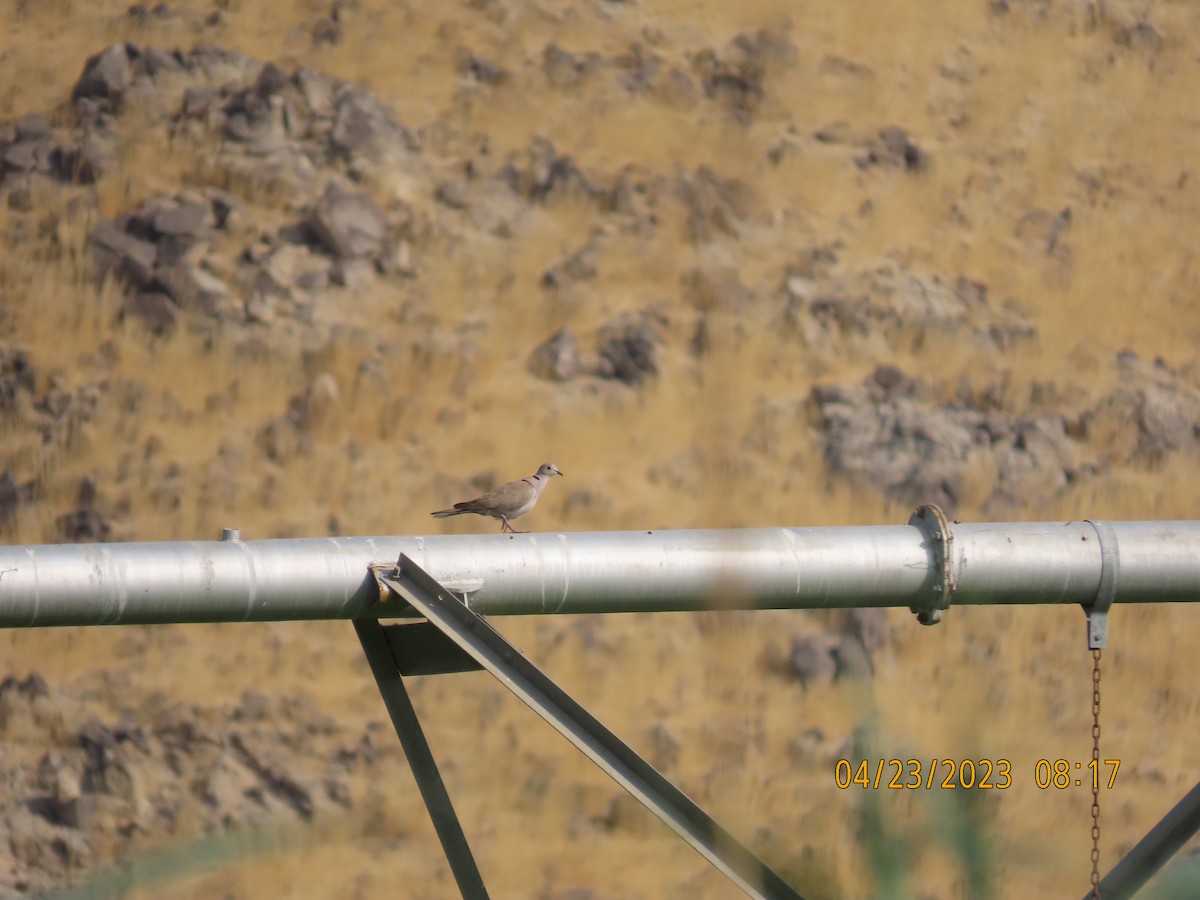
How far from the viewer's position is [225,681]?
1783cm

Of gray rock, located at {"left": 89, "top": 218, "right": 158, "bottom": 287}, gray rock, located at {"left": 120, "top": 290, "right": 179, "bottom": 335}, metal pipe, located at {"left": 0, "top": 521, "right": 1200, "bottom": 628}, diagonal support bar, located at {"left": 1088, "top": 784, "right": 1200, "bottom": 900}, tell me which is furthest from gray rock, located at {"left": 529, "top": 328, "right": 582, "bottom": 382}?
diagonal support bar, located at {"left": 1088, "top": 784, "right": 1200, "bottom": 900}

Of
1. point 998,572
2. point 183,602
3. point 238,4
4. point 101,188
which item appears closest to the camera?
point 183,602

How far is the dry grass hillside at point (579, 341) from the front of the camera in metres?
17.5

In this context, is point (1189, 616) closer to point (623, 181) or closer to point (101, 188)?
A: point (623, 181)

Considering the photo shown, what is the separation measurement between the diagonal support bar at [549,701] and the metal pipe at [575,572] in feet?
0.51

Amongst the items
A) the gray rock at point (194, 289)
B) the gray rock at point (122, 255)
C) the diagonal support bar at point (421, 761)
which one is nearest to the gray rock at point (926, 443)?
the gray rock at point (194, 289)

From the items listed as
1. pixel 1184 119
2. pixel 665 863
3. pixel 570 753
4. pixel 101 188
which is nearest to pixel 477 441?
pixel 570 753

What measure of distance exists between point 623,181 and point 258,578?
717 inches

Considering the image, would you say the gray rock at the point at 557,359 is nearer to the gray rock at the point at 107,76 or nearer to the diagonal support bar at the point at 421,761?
the gray rock at the point at 107,76

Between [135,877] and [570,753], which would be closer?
[135,877]

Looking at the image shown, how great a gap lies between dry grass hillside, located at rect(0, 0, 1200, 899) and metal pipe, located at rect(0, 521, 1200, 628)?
10.1m

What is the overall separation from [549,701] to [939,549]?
1.59 m

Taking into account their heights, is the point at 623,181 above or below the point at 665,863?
above

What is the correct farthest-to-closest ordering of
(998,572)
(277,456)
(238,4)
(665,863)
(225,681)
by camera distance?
(238,4) → (277,456) → (225,681) → (998,572) → (665,863)
